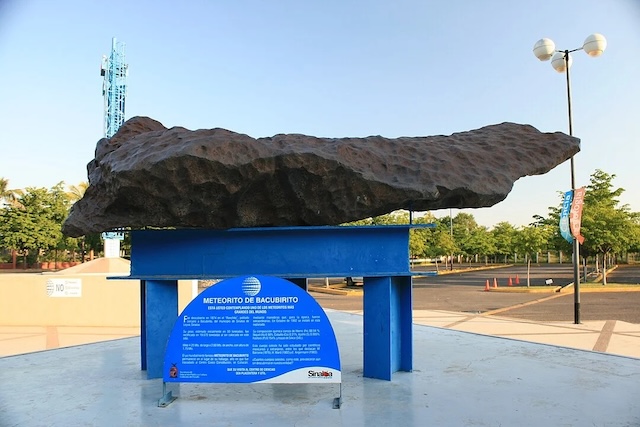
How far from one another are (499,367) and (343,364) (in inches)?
84.8

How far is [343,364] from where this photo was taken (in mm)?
7355

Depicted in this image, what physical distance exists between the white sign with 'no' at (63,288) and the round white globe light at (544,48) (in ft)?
41.8

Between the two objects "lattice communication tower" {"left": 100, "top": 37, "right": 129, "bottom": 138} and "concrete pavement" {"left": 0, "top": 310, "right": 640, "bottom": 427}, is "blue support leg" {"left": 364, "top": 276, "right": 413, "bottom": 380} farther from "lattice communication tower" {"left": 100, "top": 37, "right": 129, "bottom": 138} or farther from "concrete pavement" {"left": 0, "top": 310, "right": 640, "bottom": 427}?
"lattice communication tower" {"left": 100, "top": 37, "right": 129, "bottom": 138}

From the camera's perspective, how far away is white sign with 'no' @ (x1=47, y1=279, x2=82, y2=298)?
13.3 meters

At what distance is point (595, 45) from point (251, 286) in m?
10.2

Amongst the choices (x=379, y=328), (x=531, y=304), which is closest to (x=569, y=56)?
(x=531, y=304)

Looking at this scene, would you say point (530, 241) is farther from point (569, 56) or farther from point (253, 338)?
point (253, 338)

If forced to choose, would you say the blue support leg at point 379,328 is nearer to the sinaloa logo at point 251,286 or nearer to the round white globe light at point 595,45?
the sinaloa logo at point 251,286

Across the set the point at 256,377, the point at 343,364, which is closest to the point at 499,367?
the point at 343,364

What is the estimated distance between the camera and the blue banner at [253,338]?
17.9ft

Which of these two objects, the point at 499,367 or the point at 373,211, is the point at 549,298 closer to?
the point at 499,367

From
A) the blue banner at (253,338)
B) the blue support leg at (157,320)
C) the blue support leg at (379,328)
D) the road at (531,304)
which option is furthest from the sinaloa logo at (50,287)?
the blue support leg at (379,328)

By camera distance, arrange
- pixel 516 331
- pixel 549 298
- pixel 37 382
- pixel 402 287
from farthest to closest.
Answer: pixel 549 298, pixel 516 331, pixel 402 287, pixel 37 382

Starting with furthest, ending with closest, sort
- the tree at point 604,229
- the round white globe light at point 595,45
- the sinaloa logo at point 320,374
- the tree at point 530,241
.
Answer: the tree at point 530,241 < the tree at point 604,229 < the round white globe light at point 595,45 < the sinaloa logo at point 320,374
